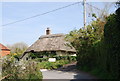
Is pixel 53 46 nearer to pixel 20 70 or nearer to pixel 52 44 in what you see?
pixel 52 44

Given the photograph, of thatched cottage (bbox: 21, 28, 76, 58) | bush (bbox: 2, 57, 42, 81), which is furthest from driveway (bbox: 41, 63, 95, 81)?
thatched cottage (bbox: 21, 28, 76, 58)

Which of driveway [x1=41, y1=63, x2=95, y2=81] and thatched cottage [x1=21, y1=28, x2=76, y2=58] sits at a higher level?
thatched cottage [x1=21, y1=28, x2=76, y2=58]

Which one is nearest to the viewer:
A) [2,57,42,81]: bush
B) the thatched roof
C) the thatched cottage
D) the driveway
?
[2,57,42,81]: bush

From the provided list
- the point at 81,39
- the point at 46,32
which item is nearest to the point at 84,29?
the point at 81,39

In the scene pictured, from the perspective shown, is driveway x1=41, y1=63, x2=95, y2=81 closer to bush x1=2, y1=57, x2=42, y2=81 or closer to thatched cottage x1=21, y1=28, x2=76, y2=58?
bush x1=2, y1=57, x2=42, y2=81

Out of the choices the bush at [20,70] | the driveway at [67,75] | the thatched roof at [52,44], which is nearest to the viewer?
the bush at [20,70]

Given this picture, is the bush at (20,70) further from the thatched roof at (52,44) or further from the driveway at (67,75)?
the thatched roof at (52,44)

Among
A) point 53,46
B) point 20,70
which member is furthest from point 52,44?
point 20,70

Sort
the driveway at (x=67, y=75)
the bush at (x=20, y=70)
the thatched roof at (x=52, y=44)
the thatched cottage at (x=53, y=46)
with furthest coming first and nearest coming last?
the thatched roof at (x=52, y=44) → the thatched cottage at (x=53, y=46) → the driveway at (x=67, y=75) → the bush at (x=20, y=70)

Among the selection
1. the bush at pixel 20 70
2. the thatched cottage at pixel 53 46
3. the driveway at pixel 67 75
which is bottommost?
the driveway at pixel 67 75

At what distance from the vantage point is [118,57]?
779 centimetres

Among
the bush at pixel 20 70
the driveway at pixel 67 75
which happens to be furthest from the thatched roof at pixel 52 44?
the bush at pixel 20 70

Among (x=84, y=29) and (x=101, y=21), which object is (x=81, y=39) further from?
(x=101, y=21)

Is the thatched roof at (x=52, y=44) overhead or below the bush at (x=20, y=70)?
overhead
